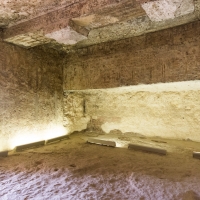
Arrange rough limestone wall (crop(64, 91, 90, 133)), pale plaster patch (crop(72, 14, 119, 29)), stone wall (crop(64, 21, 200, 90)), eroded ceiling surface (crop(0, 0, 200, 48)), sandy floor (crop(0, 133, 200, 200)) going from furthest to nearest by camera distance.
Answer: rough limestone wall (crop(64, 91, 90, 133))
stone wall (crop(64, 21, 200, 90))
pale plaster patch (crop(72, 14, 119, 29))
eroded ceiling surface (crop(0, 0, 200, 48))
sandy floor (crop(0, 133, 200, 200))

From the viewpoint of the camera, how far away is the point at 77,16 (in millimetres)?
→ 2604

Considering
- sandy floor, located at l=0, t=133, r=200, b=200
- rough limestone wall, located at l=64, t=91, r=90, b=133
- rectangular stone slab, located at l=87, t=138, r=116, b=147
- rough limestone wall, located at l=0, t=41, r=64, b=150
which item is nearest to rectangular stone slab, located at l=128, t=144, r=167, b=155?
sandy floor, located at l=0, t=133, r=200, b=200

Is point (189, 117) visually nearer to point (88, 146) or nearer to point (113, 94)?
point (113, 94)

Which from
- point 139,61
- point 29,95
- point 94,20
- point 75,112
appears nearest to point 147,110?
point 139,61

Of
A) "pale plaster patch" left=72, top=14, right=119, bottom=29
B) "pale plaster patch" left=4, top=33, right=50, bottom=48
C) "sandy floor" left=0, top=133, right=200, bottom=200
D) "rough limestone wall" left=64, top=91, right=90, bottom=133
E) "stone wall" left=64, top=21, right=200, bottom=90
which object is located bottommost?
"sandy floor" left=0, top=133, right=200, bottom=200

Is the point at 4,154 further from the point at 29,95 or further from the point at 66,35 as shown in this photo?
the point at 66,35

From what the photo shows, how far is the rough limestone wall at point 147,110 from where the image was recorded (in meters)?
4.44

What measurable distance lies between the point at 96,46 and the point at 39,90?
6.21 feet

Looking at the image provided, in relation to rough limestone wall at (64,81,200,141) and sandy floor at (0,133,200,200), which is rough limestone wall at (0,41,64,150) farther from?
rough limestone wall at (64,81,200,141)

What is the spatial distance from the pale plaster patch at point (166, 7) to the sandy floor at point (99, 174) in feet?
7.62

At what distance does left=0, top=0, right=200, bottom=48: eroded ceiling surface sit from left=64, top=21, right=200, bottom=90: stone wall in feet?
0.99

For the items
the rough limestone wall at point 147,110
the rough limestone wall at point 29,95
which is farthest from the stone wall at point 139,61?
the rough limestone wall at point 29,95

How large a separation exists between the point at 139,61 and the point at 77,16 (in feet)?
6.12

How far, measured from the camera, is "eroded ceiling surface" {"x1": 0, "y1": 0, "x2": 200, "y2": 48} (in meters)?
2.37
